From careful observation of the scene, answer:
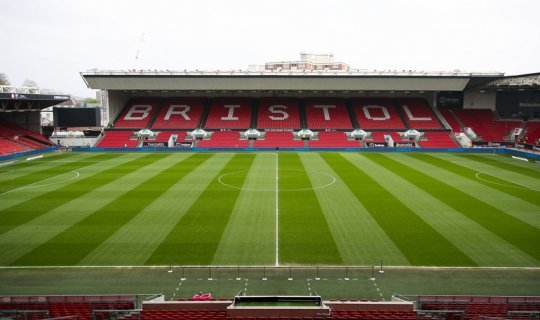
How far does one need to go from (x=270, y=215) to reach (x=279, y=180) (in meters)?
10.0

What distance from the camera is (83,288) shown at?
1566cm

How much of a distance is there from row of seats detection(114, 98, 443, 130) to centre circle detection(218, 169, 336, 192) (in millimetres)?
25332

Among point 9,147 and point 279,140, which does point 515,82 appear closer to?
point 279,140

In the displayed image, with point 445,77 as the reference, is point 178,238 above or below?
below

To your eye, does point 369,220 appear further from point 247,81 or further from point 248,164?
point 247,81

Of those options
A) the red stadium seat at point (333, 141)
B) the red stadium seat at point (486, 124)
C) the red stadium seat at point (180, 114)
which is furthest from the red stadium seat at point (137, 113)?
the red stadium seat at point (486, 124)

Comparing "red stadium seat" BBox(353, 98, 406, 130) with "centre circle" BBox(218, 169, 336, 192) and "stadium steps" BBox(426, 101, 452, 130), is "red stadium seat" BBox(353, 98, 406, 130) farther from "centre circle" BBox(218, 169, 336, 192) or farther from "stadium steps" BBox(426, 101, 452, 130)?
"centre circle" BBox(218, 169, 336, 192)

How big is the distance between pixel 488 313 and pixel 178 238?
1368 centimetres

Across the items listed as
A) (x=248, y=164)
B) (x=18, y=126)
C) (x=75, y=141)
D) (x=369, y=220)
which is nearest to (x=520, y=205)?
(x=369, y=220)

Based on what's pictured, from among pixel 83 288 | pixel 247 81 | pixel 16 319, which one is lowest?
pixel 83 288

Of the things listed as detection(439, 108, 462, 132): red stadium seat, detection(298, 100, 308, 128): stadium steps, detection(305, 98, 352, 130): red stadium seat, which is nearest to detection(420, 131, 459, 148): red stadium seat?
detection(439, 108, 462, 132): red stadium seat

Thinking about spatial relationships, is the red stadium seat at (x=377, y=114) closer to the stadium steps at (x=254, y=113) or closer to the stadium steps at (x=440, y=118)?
the stadium steps at (x=440, y=118)

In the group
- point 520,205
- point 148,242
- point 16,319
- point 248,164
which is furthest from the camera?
point 248,164

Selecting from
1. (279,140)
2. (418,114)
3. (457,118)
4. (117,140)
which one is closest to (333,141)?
(279,140)
